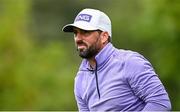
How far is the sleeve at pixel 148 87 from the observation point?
5.12m

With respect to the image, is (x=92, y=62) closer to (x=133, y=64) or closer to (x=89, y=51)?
(x=89, y=51)

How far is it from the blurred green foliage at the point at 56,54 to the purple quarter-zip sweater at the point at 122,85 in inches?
334

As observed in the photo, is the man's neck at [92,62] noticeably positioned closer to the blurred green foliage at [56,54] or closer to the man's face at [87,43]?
the man's face at [87,43]

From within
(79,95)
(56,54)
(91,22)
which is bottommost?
(56,54)

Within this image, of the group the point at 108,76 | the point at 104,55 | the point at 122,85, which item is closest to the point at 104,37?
the point at 104,55

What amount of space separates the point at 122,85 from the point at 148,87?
18cm

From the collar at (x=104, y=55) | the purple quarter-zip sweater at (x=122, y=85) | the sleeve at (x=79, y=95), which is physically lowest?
the sleeve at (x=79, y=95)

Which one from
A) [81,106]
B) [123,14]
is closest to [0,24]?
[123,14]

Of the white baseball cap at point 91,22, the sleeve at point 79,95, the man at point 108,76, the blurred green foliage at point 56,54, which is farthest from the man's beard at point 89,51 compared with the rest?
the blurred green foliage at point 56,54

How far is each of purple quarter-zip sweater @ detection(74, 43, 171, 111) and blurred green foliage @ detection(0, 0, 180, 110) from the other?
849 cm

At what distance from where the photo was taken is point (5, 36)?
55.6ft

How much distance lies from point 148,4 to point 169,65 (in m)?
1.14

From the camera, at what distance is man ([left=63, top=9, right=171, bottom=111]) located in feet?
16.9

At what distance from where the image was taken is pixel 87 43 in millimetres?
5348
